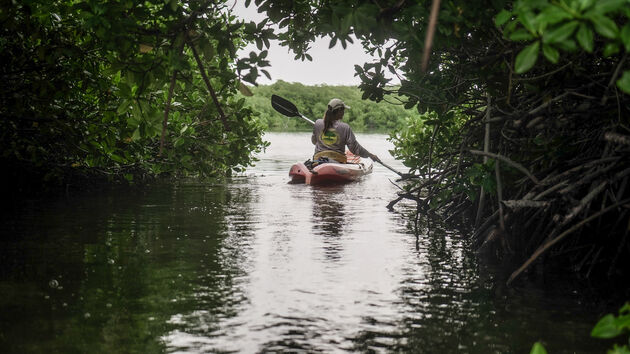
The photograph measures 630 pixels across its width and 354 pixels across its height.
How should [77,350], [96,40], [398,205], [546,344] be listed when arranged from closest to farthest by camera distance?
[77,350] < [546,344] < [96,40] < [398,205]

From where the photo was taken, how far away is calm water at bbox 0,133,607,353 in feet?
13.6

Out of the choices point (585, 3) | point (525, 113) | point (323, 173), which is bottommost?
point (323, 173)

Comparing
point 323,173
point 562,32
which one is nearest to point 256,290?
point 562,32

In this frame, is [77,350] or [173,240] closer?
[77,350]

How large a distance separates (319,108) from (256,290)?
66.8 m

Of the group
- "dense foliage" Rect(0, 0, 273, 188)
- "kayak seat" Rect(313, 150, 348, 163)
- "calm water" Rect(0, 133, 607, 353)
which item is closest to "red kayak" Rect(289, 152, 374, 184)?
"kayak seat" Rect(313, 150, 348, 163)

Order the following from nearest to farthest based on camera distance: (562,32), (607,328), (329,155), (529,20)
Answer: (607,328), (562,32), (529,20), (329,155)

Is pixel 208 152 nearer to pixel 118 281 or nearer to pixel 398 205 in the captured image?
pixel 398 205

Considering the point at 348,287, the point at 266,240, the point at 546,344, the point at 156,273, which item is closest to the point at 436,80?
the point at 266,240

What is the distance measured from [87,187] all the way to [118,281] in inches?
261

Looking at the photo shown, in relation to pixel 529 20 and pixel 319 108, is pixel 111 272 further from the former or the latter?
pixel 319 108

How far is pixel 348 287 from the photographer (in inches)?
216

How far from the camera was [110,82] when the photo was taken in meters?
→ 8.54

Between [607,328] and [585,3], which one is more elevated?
[585,3]
